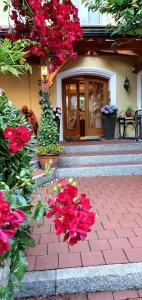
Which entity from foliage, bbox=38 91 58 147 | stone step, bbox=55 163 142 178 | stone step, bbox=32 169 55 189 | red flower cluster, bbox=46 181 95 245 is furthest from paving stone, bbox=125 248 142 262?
foliage, bbox=38 91 58 147

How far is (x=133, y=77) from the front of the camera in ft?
28.4

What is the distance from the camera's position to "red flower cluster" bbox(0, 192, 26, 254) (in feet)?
3.35

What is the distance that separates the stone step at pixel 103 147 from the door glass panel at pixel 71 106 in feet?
7.48

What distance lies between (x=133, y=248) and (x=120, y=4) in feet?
11.8

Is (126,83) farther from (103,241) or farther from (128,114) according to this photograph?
(103,241)

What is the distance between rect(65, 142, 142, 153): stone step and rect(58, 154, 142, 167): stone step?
0.70 m

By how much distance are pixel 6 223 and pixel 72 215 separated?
27 centimetres

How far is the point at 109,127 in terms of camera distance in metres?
8.51

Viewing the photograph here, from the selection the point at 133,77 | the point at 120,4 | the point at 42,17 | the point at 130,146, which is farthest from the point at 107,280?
the point at 133,77

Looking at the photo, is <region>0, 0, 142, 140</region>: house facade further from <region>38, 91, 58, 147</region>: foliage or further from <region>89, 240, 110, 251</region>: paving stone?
<region>89, 240, 110, 251</region>: paving stone

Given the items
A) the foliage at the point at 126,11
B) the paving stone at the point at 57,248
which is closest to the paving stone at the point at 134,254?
the paving stone at the point at 57,248

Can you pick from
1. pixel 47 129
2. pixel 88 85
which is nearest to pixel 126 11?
pixel 47 129

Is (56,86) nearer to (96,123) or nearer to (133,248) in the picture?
(96,123)

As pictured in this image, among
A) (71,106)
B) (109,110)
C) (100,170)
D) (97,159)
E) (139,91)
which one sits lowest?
(100,170)
